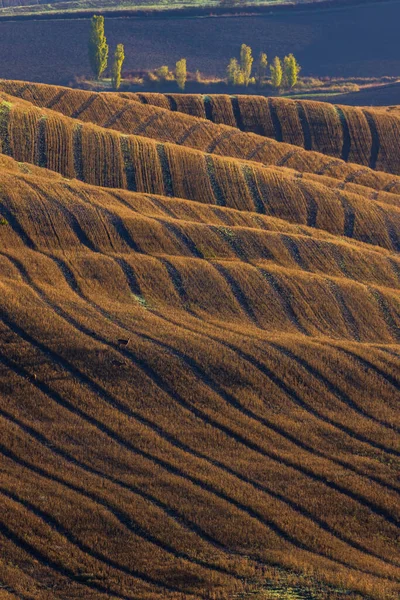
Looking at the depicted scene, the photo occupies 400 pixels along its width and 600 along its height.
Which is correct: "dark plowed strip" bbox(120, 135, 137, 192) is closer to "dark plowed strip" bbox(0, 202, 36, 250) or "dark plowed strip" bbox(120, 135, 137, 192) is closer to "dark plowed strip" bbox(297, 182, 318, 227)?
"dark plowed strip" bbox(297, 182, 318, 227)

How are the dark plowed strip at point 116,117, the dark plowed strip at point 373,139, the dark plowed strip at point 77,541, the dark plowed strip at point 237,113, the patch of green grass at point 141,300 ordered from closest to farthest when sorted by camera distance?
the dark plowed strip at point 77,541 < the patch of green grass at point 141,300 < the dark plowed strip at point 116,117 < the dark plowed strip at point 373,139 < the dark plowed strip at point 237,113

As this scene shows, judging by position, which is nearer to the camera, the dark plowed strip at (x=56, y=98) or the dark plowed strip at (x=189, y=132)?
the dark plowed strip at (x=189, y=132)

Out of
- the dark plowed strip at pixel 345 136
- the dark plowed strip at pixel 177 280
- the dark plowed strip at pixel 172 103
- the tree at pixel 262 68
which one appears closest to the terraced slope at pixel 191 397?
the dark plowed strip at pixel 177 280

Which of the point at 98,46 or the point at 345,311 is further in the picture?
the point at 98,46

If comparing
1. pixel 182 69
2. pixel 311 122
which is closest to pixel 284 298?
pixel 311 122

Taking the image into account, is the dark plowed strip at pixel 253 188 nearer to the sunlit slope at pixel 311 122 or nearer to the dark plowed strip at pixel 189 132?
the dark plowed strip at pixel 189 132

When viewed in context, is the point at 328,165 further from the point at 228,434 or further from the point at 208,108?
the point at 228,434

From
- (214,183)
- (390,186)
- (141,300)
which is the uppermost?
(214,183)
